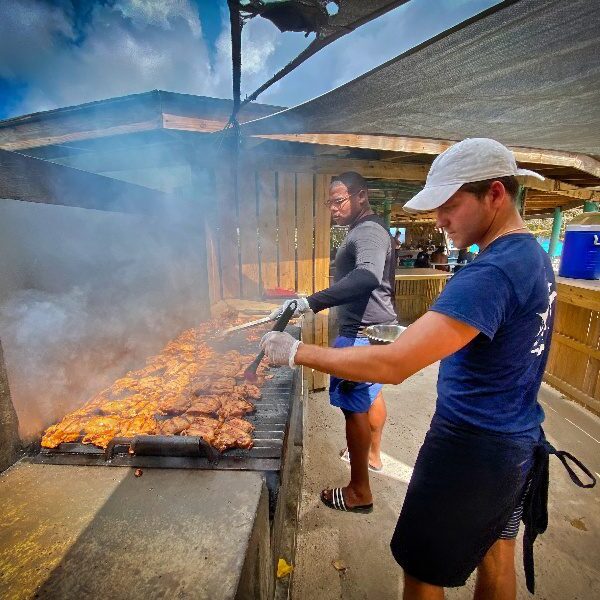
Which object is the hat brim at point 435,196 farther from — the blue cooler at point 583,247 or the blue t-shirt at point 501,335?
the blue cooler at point 583,247

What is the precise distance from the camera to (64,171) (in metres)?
2.33

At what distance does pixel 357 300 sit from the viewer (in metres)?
3.41

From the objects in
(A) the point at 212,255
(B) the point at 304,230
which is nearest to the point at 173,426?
(A) the point at 212,255

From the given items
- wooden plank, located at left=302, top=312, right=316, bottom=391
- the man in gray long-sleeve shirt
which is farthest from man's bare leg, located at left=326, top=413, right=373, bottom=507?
wooden plank, located at left=302, top=312, right=316, bottom=391

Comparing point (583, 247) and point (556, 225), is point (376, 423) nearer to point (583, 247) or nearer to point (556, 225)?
point (583, 247)

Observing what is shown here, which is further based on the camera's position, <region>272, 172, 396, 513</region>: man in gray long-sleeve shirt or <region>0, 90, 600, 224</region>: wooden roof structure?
<region>0, 90, 600, 224</region>: wooden roof structure

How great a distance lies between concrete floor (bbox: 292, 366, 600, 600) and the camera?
267 centimetres

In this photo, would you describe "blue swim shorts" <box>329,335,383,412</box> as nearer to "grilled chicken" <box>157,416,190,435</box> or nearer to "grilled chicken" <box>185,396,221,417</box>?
"grilled chicken" <box>185,396,221,417</box>

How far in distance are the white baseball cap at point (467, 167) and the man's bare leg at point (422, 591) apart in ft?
6.91

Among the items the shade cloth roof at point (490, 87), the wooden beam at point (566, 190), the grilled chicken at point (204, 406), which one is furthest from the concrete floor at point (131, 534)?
the wooden beam at point (566, 190)

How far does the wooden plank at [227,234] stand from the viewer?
17.7 feet

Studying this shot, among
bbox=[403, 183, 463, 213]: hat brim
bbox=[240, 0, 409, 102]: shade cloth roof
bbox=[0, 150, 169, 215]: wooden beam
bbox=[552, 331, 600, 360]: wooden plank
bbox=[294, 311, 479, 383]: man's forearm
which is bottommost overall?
bbox=[552, 331, 600, 360]: wooden plank

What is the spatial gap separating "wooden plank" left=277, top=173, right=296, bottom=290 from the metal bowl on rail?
110 inches

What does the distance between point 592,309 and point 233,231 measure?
5948mm
